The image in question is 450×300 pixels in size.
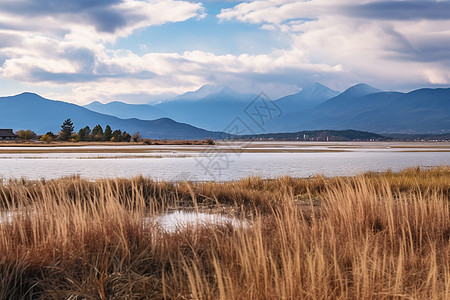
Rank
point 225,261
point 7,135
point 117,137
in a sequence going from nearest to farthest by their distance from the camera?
point 225,261
point 117,137
point 7,135

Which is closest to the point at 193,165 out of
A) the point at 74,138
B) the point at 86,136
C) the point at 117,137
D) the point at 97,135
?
the point at 97,135

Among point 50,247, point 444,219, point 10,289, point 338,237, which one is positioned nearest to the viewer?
point 10,289

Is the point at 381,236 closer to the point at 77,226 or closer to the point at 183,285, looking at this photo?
the point at 183,285

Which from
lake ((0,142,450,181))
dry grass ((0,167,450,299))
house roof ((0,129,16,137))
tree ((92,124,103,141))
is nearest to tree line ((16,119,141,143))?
tree ((92,124,103,141))

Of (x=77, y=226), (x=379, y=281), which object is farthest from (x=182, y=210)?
(x=379, y=281)

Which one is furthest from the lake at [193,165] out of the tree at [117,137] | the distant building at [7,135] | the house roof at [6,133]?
the house roof at [6,133]

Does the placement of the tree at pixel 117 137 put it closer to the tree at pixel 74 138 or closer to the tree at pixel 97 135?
the tree at pixel 97 135

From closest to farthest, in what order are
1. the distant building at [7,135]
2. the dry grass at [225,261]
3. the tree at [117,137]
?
the dry grass at [225,261]
the tree at [117,137]
the distant building at [7,135]

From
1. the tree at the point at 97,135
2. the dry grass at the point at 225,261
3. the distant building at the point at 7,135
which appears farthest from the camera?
the distant building at the point at 7,135

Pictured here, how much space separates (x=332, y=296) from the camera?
423 centimetres

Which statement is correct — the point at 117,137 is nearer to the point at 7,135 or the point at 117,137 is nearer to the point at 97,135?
the point at 97,135

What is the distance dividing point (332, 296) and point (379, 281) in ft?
1.84

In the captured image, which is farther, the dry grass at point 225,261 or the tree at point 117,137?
the tree at point 117,137

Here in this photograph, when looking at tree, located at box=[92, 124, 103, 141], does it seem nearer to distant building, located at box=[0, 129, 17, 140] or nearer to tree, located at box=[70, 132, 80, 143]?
tree, located at box=[70, 132, 80, 143]
